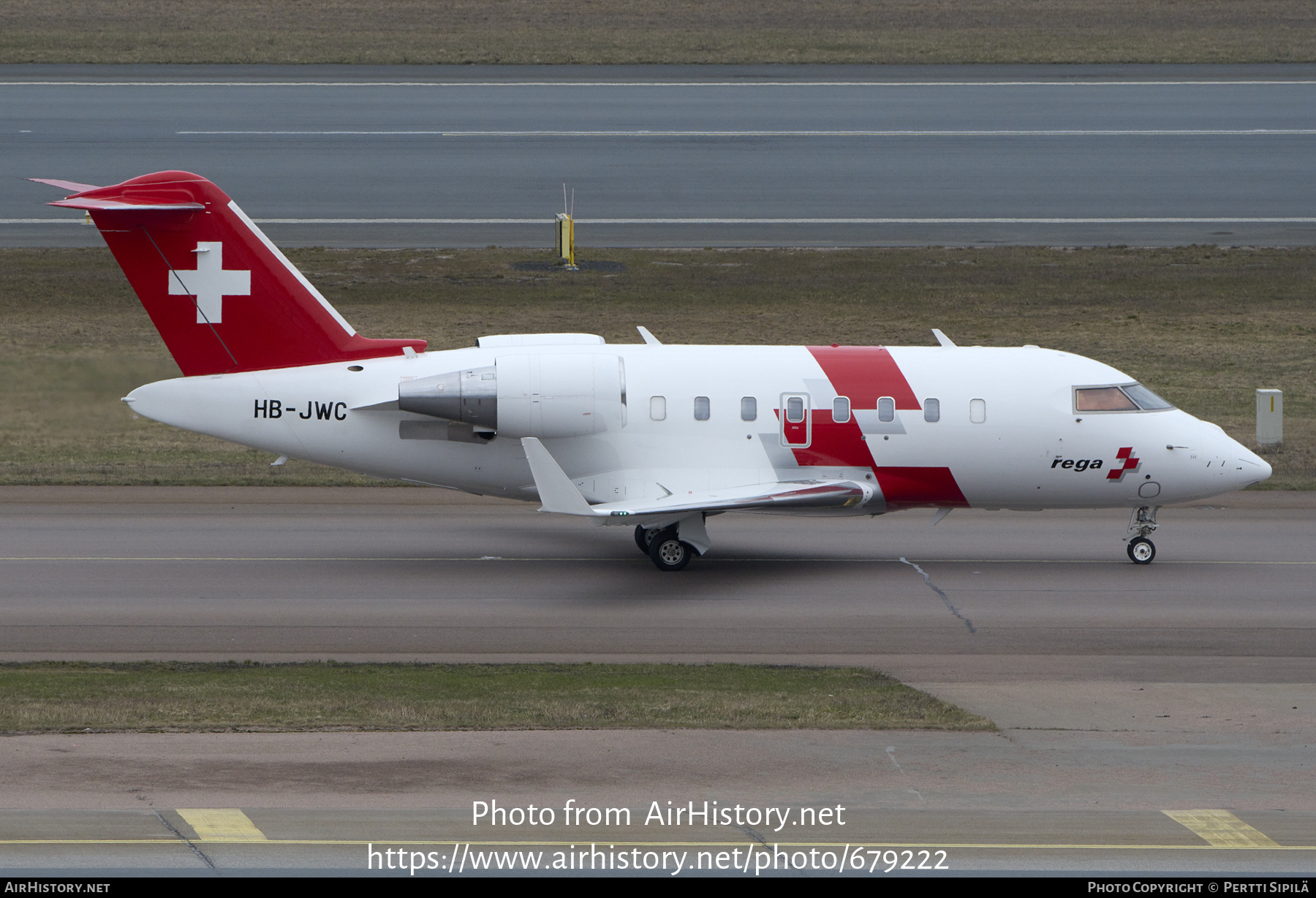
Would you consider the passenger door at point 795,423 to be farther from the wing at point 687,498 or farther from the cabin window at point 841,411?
the wing at point 687,498

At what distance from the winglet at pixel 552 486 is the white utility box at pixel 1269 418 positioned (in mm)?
17900

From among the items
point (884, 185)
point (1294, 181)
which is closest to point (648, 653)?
point (884, 185)

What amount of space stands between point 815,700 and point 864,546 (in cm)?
872

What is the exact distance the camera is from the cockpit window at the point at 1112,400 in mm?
23609

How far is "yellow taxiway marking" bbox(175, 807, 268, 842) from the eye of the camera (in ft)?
39.7

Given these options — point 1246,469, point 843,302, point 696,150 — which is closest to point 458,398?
point 1246,469

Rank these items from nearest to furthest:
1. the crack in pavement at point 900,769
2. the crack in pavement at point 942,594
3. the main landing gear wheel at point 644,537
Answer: the crack in pavement at point 900,769
the crack in pavement at point 942,594
the main landing gear wheel at point 644,537

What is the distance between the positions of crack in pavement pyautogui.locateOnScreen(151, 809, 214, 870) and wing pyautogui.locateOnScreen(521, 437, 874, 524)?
879cm

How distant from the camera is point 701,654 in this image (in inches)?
760

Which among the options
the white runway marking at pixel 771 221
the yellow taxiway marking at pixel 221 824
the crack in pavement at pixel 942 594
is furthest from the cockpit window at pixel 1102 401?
the white runway marking at pixel 771 221

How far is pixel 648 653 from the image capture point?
763 inches
